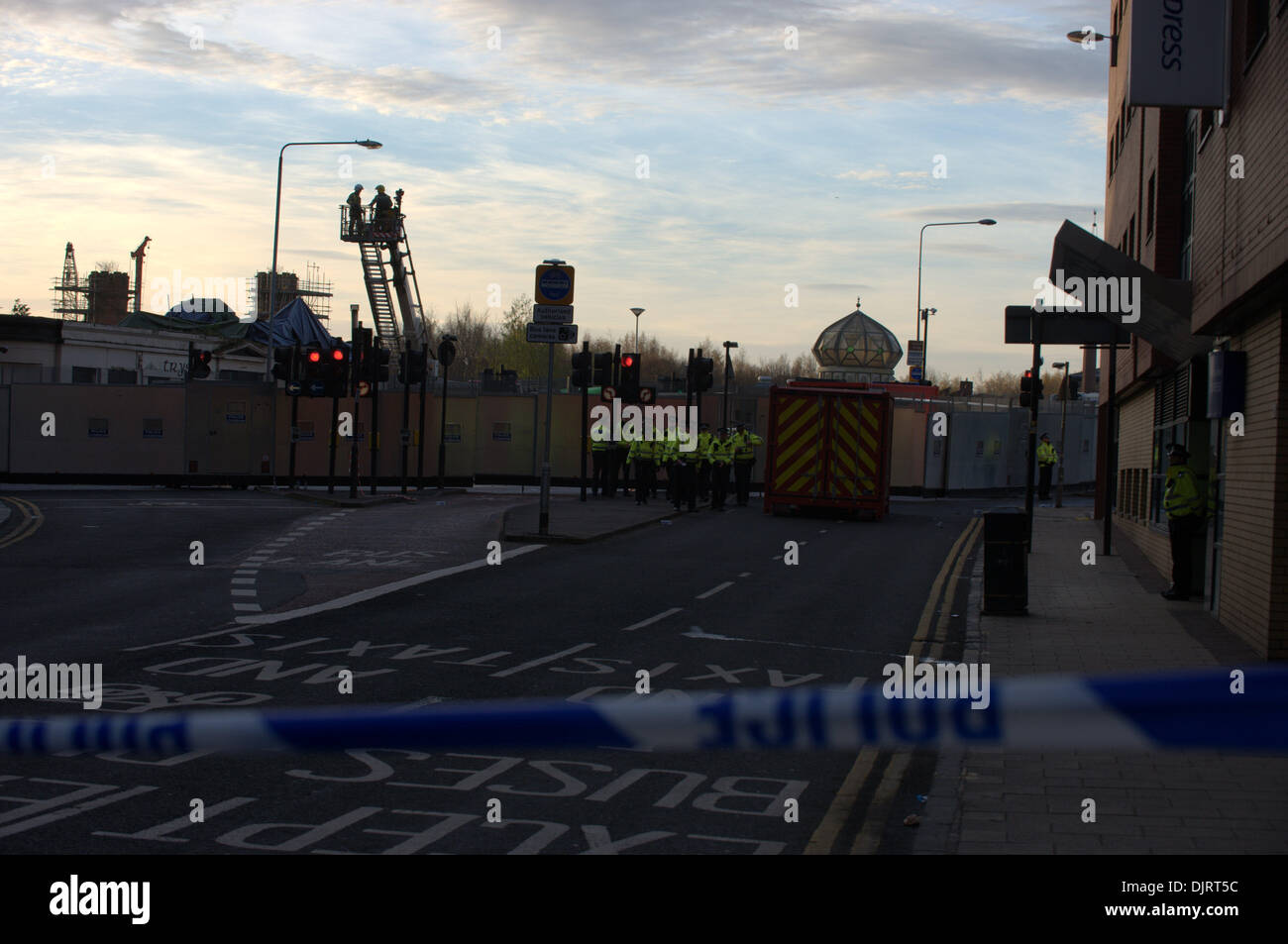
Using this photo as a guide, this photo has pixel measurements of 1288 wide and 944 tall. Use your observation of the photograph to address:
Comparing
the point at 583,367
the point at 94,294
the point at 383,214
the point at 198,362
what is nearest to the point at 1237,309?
the point at 583,367

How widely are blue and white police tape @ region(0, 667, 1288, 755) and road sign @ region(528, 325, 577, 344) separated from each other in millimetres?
20340

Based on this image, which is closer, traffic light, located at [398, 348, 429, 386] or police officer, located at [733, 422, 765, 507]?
police officer, located at [733, 422, 765, 507]

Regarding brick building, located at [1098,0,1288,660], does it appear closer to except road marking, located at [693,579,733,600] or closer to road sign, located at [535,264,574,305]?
except road marking, located at [693,579,733,600]

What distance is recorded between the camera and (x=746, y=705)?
6.31 ft

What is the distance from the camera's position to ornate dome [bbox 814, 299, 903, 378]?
76.4 meters

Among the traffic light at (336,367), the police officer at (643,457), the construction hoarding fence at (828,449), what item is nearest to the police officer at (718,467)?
the construction hoarding fence at (828,449)

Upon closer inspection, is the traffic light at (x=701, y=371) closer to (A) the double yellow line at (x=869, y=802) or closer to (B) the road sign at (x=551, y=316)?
(B) the road sign at (x=551, y=316)

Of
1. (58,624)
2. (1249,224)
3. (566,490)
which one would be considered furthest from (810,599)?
(566,490)

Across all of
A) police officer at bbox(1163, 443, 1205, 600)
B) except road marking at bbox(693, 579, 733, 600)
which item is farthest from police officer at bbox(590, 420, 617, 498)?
police officer at bbox(1163, 443, 1205, 600)

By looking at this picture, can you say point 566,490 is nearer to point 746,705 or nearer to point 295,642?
point 295,642

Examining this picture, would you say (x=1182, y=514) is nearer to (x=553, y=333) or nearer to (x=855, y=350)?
(x=553, y=333)

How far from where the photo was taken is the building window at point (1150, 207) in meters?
22.7

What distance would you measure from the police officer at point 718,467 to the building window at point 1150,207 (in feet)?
37.6
